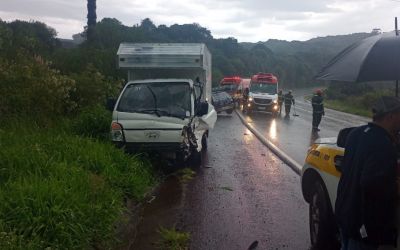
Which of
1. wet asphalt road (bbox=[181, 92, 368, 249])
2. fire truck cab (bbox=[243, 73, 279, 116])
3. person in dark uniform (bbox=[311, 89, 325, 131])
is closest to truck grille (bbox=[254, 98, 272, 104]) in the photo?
fire truck cab (bbox=[243, 73, 279, 116])

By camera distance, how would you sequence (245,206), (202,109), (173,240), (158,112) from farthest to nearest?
(202,109)
(158,112)
(245,206)
(173,240)

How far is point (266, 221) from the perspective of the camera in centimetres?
669

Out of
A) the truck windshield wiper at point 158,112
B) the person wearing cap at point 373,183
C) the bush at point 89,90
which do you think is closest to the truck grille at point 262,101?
the bush at point 89,90

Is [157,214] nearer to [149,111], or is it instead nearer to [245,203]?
[245,203]

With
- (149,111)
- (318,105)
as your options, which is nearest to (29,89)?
(149,111)

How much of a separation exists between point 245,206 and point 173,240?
1.96 m

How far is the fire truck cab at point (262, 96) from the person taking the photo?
2897cm

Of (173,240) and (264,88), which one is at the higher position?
(264,88)

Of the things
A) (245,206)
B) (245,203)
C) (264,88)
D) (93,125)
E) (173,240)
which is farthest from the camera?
(264,88)

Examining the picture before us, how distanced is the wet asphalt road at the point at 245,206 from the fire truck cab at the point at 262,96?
16.9 m

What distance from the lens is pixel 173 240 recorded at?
5.80m

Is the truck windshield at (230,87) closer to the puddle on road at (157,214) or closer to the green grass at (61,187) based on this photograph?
the green grass at (61,187)

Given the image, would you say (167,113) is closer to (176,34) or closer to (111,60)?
(111,60)

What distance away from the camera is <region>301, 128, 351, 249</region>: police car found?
4824 mm
